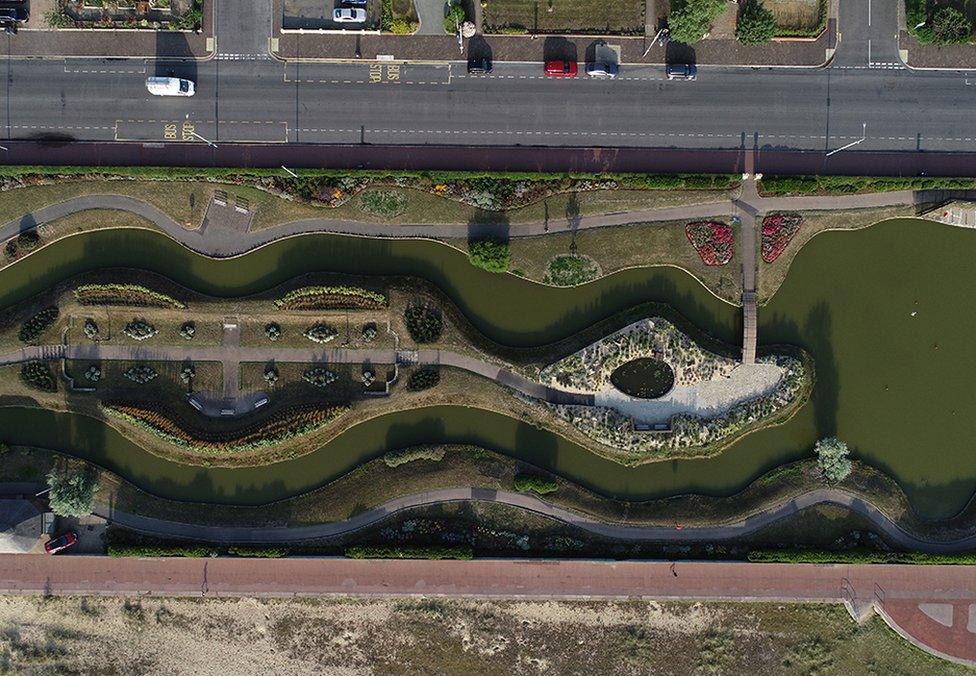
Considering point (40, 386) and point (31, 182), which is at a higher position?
point (31, 182)

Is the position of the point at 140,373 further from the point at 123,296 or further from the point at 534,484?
the point at 534,484

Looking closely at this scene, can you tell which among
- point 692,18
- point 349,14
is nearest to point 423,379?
point 349,14

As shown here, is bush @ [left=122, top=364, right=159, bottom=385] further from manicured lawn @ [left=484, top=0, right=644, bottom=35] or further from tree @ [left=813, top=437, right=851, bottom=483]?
tree @ [left=813, top=437, right=851, bottom=483]

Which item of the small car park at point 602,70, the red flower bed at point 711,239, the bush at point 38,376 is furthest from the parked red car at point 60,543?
the small car park at point 602,70

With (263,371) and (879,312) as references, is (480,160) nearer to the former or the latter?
(263,371)

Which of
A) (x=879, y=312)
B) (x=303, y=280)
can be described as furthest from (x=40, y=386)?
(x=879, y=312)

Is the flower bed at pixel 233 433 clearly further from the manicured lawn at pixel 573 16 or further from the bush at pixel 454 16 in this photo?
the manicured lawn at pixel 573 16
